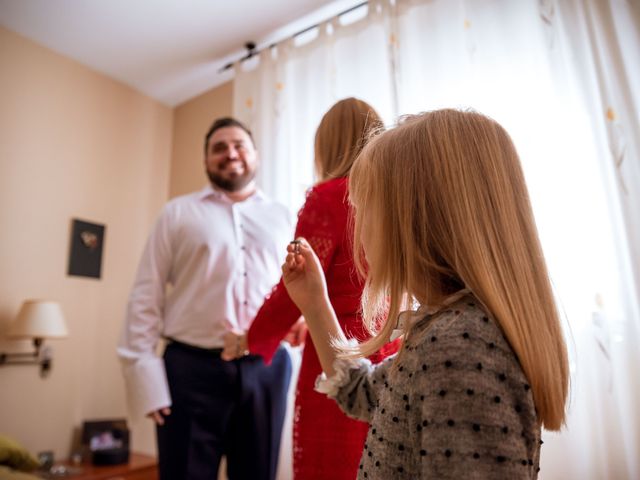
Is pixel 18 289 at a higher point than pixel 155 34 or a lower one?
lower

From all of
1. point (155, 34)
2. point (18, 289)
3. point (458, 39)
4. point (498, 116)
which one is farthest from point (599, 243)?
point (18, 289)

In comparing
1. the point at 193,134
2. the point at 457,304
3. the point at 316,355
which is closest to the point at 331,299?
the point at 316,355

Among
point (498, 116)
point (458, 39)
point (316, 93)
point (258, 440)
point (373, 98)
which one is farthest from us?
point (316, 93)

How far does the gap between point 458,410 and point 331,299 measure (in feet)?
1.97

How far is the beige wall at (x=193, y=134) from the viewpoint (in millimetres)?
3047

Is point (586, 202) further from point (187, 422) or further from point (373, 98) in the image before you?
point (187, 422)

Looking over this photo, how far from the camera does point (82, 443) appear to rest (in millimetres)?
2408

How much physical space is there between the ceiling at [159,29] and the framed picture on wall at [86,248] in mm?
989

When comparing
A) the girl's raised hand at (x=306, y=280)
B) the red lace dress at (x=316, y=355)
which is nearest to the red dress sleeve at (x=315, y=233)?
the red lace dress at (x=316, y=355)

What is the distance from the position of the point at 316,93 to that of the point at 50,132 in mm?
1518

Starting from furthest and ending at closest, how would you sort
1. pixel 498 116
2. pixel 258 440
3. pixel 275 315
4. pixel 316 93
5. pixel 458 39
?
pixel 316 93 < pixel 458 39 < pixel 498 116 < pixel 258 440 < pixel 275 315

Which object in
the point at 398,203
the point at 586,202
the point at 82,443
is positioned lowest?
the point at 82,443

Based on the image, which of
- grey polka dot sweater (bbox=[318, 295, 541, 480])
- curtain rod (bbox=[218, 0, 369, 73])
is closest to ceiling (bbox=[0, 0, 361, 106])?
curtain rod (bbox=[218, 0, 369, 73])

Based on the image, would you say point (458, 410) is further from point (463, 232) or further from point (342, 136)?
point (342, 136)
